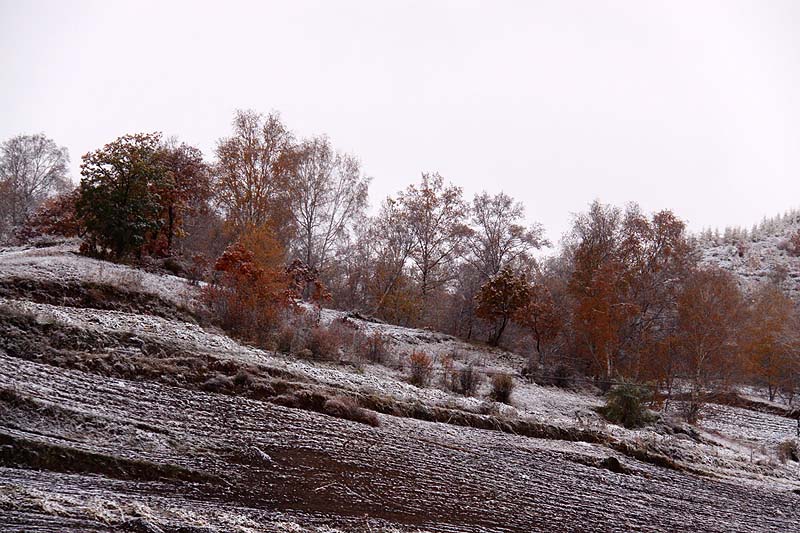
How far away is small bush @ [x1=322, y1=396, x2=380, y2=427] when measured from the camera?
12.9 metres

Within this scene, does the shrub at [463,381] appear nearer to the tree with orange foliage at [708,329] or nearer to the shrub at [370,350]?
the shrub at [370,350]

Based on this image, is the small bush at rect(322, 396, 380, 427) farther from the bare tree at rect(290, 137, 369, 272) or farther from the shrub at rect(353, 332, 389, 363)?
the bare tree at rect(290, 137, 369, 272)

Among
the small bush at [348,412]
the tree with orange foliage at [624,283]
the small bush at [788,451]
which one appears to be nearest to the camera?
the small bush at [348,412]

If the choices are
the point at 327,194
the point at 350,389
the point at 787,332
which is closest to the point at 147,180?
the point at 350,389

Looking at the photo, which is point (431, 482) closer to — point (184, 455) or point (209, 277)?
point (184, 455)

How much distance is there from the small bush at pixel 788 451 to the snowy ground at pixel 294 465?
9.71 feet

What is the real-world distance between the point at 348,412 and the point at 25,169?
1759 inches

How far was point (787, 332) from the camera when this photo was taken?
124ft

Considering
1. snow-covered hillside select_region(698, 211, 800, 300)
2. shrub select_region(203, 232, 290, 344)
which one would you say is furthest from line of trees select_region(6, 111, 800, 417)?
snow-covered hillside select_region(698, 211, 800, 300)

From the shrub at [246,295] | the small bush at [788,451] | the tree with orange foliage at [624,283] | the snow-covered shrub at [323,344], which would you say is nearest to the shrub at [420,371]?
Answer: the snow-covered shrub at [323,344]

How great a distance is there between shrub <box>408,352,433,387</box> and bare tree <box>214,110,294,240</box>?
1849 cm

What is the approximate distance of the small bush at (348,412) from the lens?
509 inches

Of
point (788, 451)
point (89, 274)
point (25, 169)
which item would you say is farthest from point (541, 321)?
point (25, 169)

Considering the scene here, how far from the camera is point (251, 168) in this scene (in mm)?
36938
